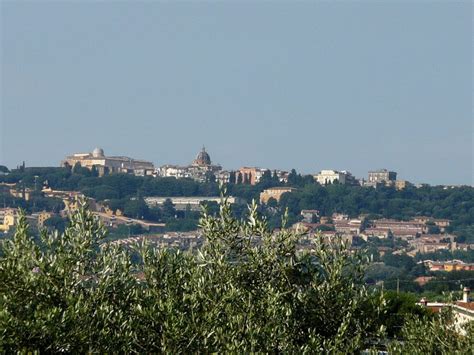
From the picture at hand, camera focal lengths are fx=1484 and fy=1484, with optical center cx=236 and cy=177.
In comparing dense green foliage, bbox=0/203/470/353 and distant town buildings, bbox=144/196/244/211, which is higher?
dense green foliage, bbox=0/203/470/353

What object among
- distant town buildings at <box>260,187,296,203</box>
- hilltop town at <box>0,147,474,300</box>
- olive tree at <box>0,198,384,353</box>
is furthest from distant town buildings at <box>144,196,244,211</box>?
olive tree at <box>0,198,384,353</box>

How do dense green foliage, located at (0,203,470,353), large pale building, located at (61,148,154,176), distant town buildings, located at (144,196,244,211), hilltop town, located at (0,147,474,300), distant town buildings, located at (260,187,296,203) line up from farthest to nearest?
large pale building, located at (61,148,154,176)
distant town buildings, located at (144,196,244,211)
distant town buildings, located at (260,187,296,203)
hilltop town, located at (0,147,474,300)
dense green foliage, located at (0,203,470,353)

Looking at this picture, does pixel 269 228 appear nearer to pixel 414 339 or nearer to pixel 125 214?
pixel 414 339

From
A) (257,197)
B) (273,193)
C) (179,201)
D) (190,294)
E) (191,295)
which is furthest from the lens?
(179,201)

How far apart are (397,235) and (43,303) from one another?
147 m

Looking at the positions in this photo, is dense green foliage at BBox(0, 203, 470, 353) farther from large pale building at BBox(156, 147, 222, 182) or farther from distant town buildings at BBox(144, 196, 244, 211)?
large pale building at BBox(156, 147, 222, 182)

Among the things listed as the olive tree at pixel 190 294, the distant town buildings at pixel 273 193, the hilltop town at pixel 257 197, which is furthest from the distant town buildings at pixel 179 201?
the olive tree at pixel 190 294

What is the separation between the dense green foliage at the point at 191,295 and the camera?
11.3 meters

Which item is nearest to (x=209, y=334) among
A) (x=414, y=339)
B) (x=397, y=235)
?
(x=414, y=339)

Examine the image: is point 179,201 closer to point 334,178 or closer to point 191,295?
point 334,178

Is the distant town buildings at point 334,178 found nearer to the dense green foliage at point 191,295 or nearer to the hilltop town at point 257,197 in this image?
the hilltop town at point 257,197

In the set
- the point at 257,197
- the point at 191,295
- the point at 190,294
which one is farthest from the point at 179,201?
the point at 191,295

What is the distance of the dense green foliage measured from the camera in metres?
11.3

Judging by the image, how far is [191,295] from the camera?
11.9m
